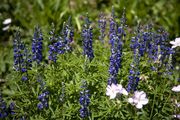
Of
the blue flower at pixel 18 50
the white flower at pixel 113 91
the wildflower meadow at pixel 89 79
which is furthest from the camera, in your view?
the blue flower at pixel 18 50

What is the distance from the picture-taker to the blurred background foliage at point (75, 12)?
6141mm

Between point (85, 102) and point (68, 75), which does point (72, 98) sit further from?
point (85, 102)

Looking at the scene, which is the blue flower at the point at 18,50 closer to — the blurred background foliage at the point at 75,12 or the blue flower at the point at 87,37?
the blue flower at the point at 87,37

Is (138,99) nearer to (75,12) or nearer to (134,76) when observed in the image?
(134,76)

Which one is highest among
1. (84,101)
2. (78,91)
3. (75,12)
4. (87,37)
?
(75,12)

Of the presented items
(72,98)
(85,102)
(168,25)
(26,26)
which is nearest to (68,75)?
(72,98)

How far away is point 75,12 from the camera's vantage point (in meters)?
6.42

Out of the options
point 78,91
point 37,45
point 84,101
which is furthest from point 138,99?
point 37,45

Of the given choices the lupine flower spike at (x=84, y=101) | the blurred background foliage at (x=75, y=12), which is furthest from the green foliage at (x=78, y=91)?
the blurred background foliage at (x=75, y=12)

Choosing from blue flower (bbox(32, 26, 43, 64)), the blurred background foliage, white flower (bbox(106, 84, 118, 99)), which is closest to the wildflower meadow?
blue flower (bbox(32, 26, 43, 64))

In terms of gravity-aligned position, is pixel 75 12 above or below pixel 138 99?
above

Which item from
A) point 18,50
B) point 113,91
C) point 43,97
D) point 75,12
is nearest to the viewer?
point 113,91

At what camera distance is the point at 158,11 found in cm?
673

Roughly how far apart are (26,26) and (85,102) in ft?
11.0
